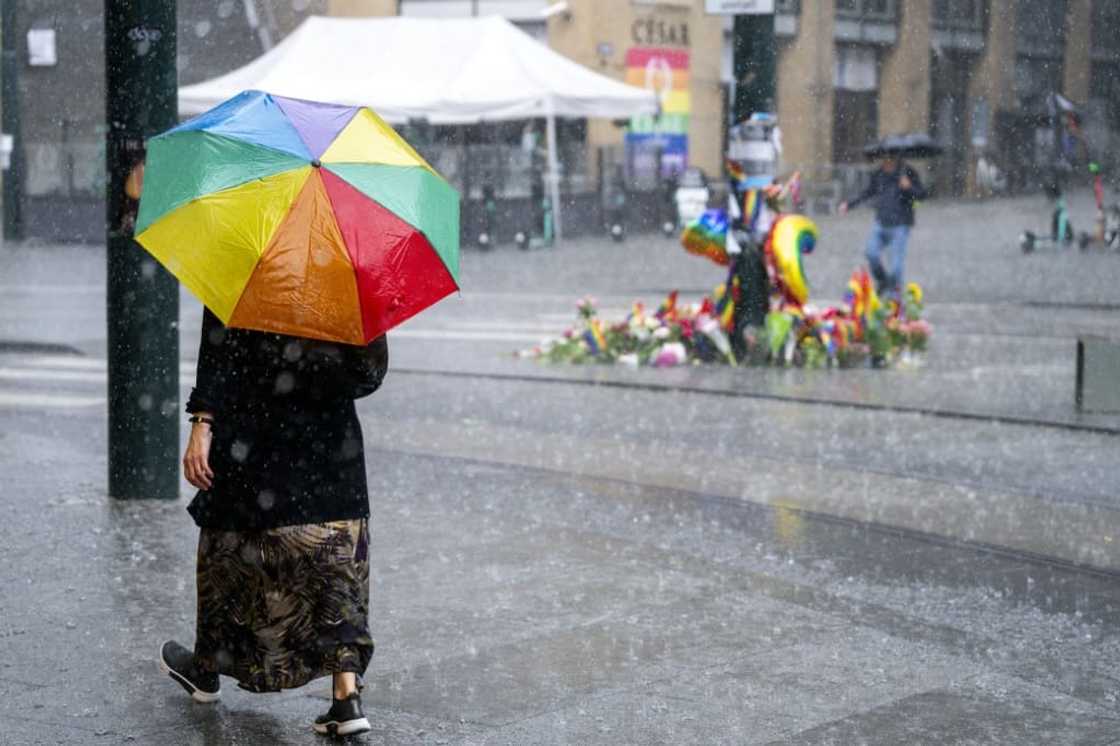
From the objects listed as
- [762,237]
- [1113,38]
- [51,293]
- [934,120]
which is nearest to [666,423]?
[762,237]

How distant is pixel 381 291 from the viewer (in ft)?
15.7

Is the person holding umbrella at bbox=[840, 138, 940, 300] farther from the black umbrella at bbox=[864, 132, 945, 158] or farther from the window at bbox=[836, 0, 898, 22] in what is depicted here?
the window at bbox=[836, 0, 898, 22]

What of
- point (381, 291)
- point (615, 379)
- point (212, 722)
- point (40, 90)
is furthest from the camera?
point (40, 90)

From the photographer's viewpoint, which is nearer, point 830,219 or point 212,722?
point 212,722

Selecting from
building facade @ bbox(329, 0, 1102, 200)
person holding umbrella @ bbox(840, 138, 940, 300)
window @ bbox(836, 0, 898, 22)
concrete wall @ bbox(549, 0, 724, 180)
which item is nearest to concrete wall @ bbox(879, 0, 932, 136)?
building facade @ bbox(329, 0, 1102, 200)

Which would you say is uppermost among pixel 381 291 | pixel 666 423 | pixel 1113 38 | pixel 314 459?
pixel 1113 38

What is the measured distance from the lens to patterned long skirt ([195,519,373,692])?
502 cm

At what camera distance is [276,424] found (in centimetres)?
506

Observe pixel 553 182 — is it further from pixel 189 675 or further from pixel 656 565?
pixel 189 675

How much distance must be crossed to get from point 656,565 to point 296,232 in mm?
3060

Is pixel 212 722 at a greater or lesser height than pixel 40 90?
lesser

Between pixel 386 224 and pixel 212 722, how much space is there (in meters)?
1.54

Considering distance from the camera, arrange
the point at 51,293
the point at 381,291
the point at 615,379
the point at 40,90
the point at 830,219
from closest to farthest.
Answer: the point at 381,291 < the point at 615,379 < the point at 51,293 < the point at 40,90 < the point at 830,219

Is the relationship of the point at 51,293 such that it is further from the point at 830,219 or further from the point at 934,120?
the point at 934,120
